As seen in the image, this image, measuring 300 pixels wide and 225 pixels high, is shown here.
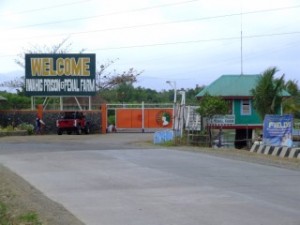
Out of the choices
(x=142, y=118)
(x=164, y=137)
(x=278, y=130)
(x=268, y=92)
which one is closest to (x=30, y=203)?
(x=278, y=130)

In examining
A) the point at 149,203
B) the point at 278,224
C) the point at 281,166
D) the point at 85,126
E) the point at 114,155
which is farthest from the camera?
the point at 85,126

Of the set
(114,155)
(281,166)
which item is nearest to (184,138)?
(114,155)

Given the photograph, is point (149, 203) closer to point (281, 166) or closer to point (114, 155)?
point (281, 166)

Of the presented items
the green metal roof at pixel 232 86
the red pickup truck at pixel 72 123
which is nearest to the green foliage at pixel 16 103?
the red pickup truck at pixel 72 123

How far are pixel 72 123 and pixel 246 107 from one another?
1306cm

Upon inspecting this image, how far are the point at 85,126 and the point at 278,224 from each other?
118ft

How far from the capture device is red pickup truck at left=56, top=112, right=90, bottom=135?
42844mm

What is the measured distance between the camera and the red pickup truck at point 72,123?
1687 inches

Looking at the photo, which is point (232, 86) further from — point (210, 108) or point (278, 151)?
point (278, 151)

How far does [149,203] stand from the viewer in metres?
10.6

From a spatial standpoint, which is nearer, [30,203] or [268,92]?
[30,203]

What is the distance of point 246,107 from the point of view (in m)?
43.0

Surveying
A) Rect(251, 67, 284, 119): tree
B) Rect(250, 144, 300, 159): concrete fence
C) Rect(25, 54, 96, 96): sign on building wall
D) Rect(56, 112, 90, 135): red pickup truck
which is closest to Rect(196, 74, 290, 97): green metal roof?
Rect(251, 67, 284, 119): tree

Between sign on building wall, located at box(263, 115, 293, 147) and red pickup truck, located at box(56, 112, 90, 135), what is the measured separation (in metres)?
19.3
